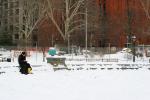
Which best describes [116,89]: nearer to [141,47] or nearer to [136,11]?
[141,47]

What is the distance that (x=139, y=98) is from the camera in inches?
464

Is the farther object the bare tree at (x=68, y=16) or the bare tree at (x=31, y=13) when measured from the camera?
the bare tree at (x=31, y=13)

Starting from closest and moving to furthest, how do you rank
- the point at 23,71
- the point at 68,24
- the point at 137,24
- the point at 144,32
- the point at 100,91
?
the point at 100,91, the point at 23,71, the point at 68,24, the point at 144,32, the point at 137,24

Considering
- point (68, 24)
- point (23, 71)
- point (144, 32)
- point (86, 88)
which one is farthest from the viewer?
point (144, 32)

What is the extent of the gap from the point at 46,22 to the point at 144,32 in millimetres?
16174

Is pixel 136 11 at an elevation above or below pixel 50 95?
above

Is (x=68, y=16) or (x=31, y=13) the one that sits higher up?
(x=31, y=13)

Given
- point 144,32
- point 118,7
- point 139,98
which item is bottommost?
point 139,98

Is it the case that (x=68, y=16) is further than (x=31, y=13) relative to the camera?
No

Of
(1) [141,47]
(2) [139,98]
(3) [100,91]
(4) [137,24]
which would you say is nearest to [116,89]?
Result: (3) [100,91]

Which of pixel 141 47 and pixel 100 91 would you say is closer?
pixel 100 91

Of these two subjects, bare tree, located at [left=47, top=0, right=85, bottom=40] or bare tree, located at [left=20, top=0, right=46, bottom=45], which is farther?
bare tree, located at [left=20, top=0, right=46, bottom=45]

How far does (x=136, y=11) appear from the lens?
62.7m

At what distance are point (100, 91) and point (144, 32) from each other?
146 feet
